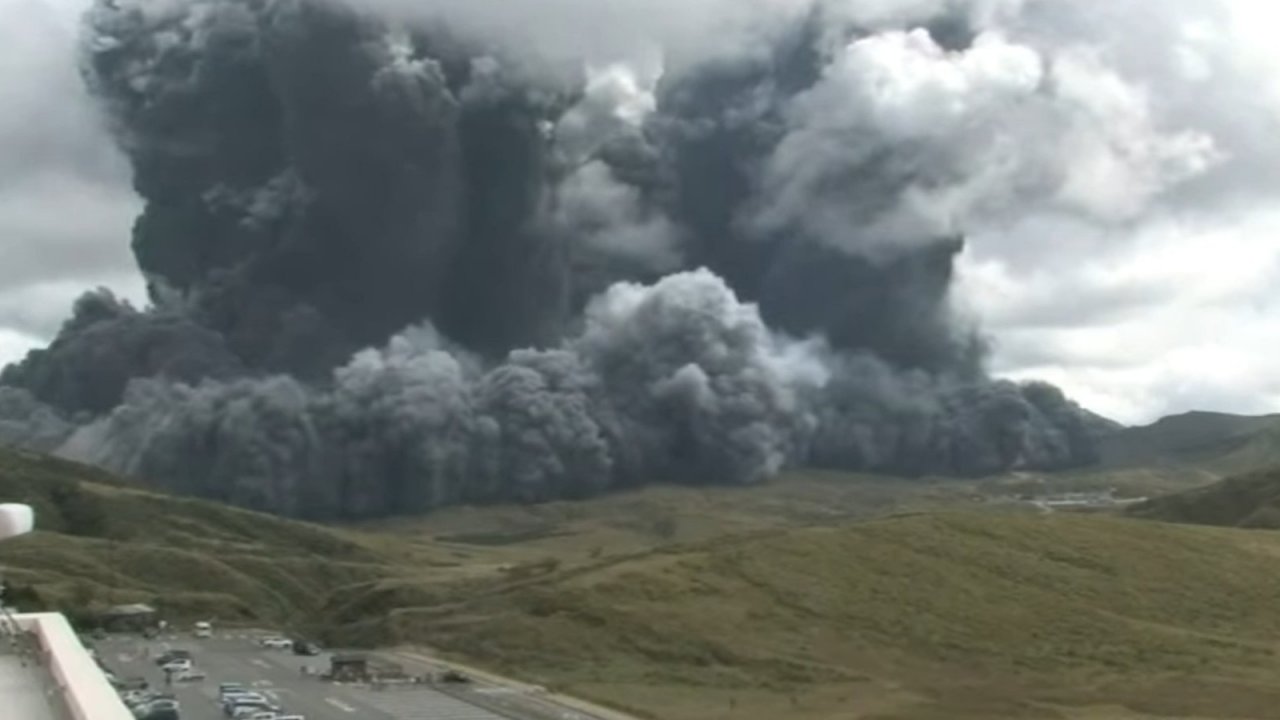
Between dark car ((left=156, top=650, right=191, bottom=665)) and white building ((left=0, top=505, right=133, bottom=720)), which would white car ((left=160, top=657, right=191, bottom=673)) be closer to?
dark car ((left=156, top=650, right=191, bottom=665))

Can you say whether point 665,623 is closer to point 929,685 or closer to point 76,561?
point 929,685

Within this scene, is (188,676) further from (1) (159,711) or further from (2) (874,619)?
(2) (874,619)

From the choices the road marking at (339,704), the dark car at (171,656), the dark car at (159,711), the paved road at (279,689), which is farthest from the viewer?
the dark car at (171,656)

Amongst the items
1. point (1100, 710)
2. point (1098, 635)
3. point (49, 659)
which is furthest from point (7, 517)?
point (1098, 635)

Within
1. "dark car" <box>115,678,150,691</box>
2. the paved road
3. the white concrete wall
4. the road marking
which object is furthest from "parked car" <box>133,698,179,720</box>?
the white concrete wall

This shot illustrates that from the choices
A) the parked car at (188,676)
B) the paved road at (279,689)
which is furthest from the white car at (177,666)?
the paved road at (279,689)

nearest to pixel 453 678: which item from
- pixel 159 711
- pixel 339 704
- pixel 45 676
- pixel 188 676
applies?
pixel 339 704

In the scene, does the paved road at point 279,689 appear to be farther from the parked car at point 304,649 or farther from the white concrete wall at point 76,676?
the white concrete wall at point 76,676
